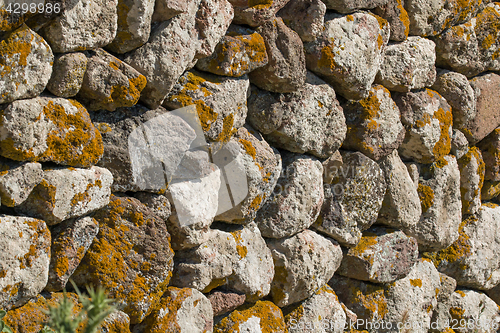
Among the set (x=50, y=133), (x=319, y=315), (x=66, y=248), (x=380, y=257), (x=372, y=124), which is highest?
(x=50, y=133)

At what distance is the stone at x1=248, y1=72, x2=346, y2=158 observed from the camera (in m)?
2.57

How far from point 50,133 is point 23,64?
248 mm

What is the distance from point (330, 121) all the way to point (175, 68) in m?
1.12

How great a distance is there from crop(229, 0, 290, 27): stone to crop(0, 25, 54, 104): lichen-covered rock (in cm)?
98

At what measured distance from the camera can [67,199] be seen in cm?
174

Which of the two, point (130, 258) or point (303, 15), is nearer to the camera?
point (130, 258)

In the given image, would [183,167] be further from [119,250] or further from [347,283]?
[347,283]

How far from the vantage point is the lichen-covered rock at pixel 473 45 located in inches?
145

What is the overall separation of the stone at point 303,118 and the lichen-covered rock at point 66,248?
1.08 m

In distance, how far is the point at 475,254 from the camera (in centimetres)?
401

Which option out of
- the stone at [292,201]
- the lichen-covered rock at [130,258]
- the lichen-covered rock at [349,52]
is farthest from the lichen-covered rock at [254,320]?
the lichen-covered rock at [349,52]

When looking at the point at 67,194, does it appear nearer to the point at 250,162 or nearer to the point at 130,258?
the point at 130,258

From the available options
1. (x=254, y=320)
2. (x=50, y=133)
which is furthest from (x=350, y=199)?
(x=50, y=133)

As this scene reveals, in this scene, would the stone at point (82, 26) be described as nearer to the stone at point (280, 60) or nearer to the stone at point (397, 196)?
the stone at point (280, 60)
